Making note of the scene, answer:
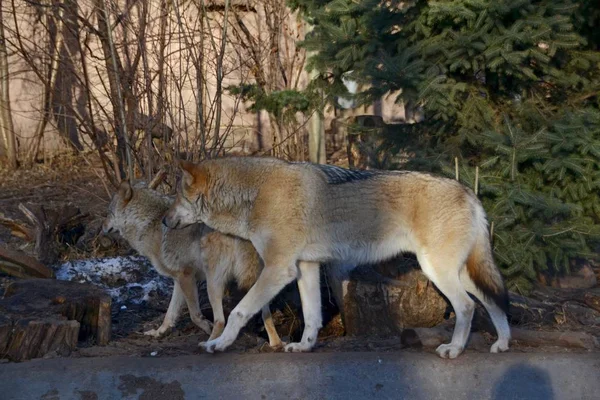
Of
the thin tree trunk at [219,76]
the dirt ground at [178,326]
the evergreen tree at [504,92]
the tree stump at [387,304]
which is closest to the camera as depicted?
the dirt ground at [178,326]

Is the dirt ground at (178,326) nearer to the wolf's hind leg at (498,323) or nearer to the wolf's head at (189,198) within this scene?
the wolf's hind leg at (498,323)

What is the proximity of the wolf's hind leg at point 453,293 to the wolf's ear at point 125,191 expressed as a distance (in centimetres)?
279

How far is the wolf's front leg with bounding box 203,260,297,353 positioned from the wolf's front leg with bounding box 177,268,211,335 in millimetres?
733

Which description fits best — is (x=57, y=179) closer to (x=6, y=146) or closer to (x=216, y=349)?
(x=6, y=146)

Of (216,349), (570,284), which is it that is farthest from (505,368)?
(570,284)

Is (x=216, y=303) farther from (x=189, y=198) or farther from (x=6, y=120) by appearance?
(x=6, y=120)

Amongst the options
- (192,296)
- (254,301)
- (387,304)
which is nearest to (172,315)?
(192,296)

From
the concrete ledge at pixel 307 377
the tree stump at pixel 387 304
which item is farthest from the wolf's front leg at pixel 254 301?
the tree stump at pixel 387 304

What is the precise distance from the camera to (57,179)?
1254 cm

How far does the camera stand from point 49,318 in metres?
6.16

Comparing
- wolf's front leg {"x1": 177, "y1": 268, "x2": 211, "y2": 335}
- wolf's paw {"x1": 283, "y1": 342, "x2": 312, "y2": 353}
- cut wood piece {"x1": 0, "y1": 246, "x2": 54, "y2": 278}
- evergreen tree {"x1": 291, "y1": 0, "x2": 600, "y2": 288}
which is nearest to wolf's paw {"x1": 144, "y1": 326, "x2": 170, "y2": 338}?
wolf's front leg {"x1": 177, "y1": 268, "x2": 211, "y2": 335}

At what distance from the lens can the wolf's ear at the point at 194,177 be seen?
6.46 m

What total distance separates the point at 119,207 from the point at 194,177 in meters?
1.13

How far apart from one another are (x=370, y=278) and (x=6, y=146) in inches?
327
